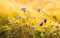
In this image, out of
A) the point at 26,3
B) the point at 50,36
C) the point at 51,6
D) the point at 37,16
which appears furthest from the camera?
the point at 26,3

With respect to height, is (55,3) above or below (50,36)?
above

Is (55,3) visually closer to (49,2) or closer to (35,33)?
(49,2)

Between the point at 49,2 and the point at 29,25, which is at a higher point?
the point at 49,2

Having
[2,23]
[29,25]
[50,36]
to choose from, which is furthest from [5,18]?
[50,36]

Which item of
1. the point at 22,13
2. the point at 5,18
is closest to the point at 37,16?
the point at 22,13

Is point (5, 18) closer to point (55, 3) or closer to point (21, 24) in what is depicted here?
point (21, 24)

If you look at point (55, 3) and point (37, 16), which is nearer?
→ point (37, 16)

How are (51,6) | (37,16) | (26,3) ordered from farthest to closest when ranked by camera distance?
1. (26,3)
2. (51,6)
3. (37,16)
